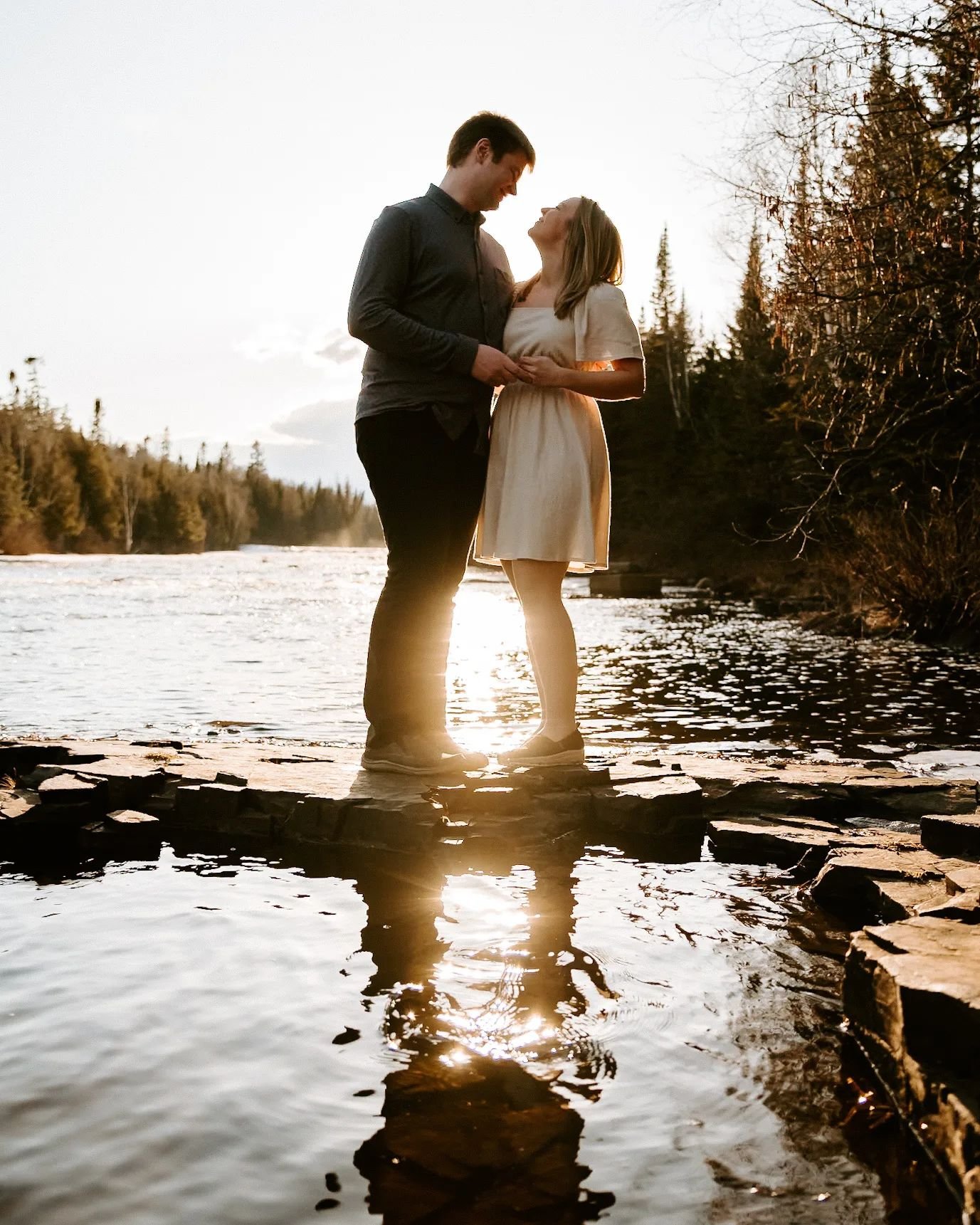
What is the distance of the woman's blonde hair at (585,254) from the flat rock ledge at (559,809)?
1659mm

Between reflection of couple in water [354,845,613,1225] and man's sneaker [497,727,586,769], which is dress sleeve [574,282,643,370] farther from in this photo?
reflection of couple in water [354,845,613,1225]

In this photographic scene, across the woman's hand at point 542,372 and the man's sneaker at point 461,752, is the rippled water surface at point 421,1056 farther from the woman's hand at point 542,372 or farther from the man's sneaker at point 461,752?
the woman's hand at point 542,372

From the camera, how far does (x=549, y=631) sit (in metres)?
4.10

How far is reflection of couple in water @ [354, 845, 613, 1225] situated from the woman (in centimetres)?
140

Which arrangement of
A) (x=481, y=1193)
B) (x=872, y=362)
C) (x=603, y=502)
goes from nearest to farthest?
(x=481, y=1193) → (x=603, y=502) → (x=872, y=362)

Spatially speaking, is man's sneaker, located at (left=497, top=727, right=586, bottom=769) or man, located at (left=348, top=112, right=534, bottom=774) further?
man's sneaker, located at (left=497, top=727, right=586, bottom=769)

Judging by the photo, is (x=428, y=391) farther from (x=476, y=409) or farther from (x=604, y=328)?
(x=604, y=328)

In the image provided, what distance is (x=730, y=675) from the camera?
9734 millimetres

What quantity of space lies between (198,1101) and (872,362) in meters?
8.20

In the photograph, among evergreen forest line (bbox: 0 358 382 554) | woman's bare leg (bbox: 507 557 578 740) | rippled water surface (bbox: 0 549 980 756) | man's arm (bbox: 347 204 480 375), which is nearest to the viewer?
man's arm (bbox: 347 204 480 375)

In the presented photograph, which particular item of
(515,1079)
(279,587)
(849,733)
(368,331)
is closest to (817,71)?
(849,733)

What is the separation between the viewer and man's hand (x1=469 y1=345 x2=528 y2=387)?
3.76m

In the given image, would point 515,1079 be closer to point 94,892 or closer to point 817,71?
point 94,892

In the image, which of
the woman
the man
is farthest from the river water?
the woman
